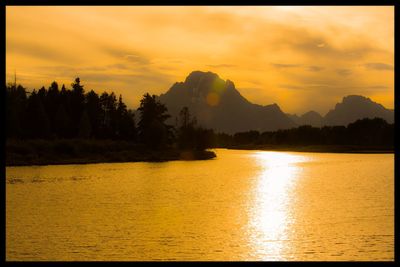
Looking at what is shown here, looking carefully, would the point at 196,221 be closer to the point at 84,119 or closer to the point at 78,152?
the point at 78,152

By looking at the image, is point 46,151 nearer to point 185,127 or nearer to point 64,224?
point 185,127

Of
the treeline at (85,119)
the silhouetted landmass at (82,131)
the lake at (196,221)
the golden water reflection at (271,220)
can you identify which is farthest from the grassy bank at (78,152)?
the golden water reflection at (271,220)

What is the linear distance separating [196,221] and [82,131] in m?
99.9

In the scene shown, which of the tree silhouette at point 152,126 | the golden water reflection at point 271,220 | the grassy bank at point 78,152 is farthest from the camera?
the tree silhouette at point 152,126

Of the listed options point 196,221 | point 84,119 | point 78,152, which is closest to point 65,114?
point 84,119

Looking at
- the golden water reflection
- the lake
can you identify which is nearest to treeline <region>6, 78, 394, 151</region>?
the lake

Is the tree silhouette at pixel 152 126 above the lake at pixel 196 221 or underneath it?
above

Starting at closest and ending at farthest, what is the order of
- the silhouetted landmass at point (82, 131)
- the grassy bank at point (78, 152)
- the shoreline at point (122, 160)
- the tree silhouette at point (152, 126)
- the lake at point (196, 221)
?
the lake at point (196, 221), the shoreline at point (122, 160), the grassy bank at point (78, 152), the silhouetted landmass at point (82, 131), the tree silhouette at point (152, 126)

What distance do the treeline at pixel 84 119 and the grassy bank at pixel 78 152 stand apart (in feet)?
17.0

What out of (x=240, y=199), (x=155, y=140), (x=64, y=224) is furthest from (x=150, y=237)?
(x=155, y=140)

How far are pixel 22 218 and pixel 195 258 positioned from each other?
21.8 m

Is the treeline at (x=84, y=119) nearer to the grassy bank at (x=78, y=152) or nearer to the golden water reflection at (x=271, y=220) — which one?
the grassy bank at (x=78, y=152)

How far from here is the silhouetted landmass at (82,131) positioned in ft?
401

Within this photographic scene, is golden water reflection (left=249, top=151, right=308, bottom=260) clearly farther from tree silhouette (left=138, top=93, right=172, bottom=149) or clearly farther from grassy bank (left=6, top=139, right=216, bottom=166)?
tree silhouette (left=138, top=93, right=172, bottom=149)
